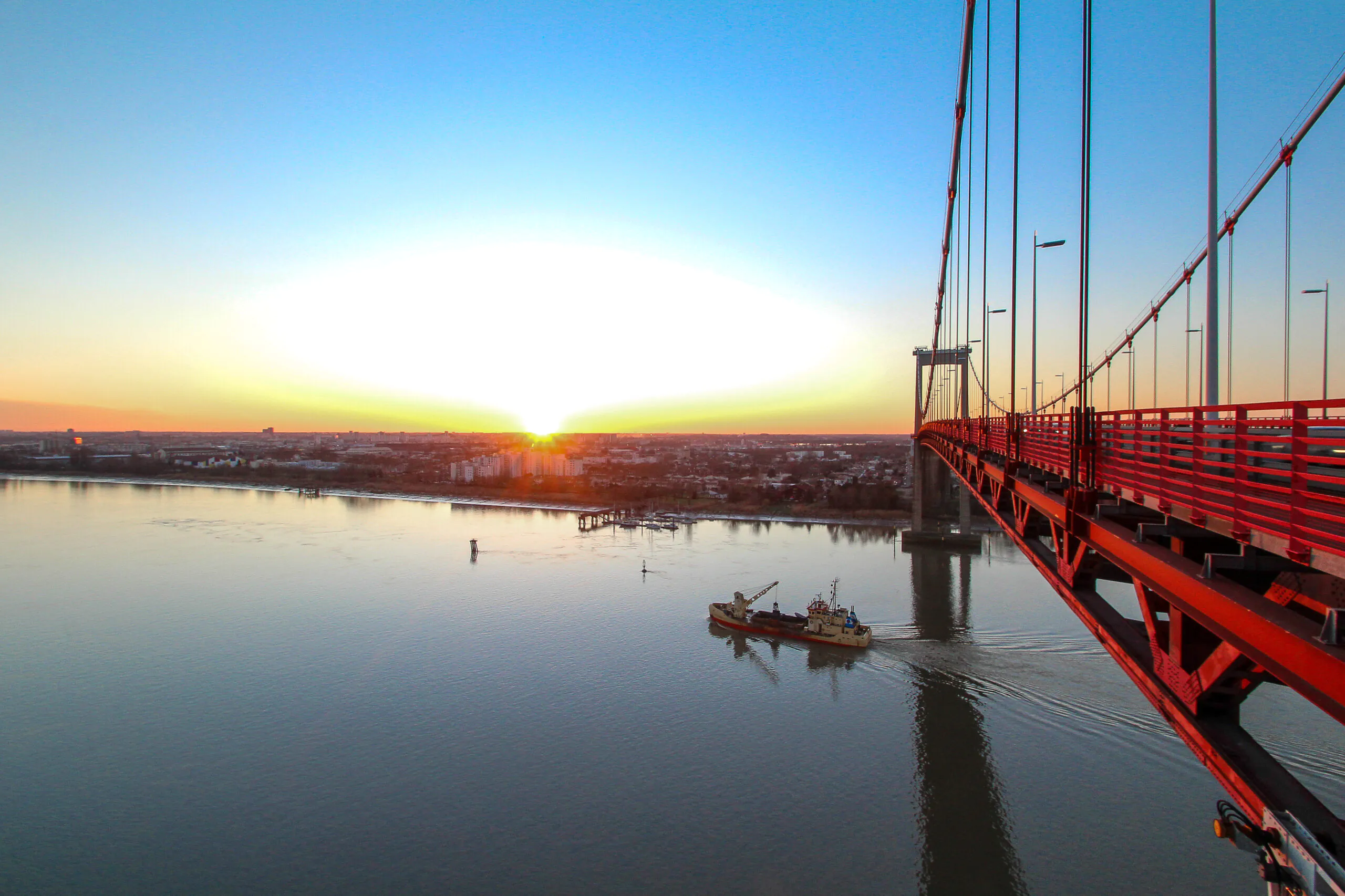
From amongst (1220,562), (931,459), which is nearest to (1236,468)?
(1220,562)

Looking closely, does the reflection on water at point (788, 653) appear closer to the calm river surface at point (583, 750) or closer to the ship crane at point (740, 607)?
the calm river surface at point (583, 750)

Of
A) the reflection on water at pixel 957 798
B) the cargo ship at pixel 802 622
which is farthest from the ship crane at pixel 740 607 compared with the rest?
the reflection on water at pixel 957 798

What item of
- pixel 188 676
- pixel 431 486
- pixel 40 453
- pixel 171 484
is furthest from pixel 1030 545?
pixel 40 453

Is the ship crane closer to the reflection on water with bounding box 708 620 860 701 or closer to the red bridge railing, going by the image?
the reflection on water with bounding box 708 620 860 701

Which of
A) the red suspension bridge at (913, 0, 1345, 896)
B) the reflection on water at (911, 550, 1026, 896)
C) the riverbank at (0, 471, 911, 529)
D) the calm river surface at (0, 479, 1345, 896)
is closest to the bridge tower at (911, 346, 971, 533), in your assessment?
the riverbank at (0, 471, 911, 529)

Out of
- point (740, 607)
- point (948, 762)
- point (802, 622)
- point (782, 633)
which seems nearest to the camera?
point (948, 762)

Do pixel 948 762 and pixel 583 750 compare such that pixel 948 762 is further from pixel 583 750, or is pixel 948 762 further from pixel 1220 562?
pixel 1220 562
